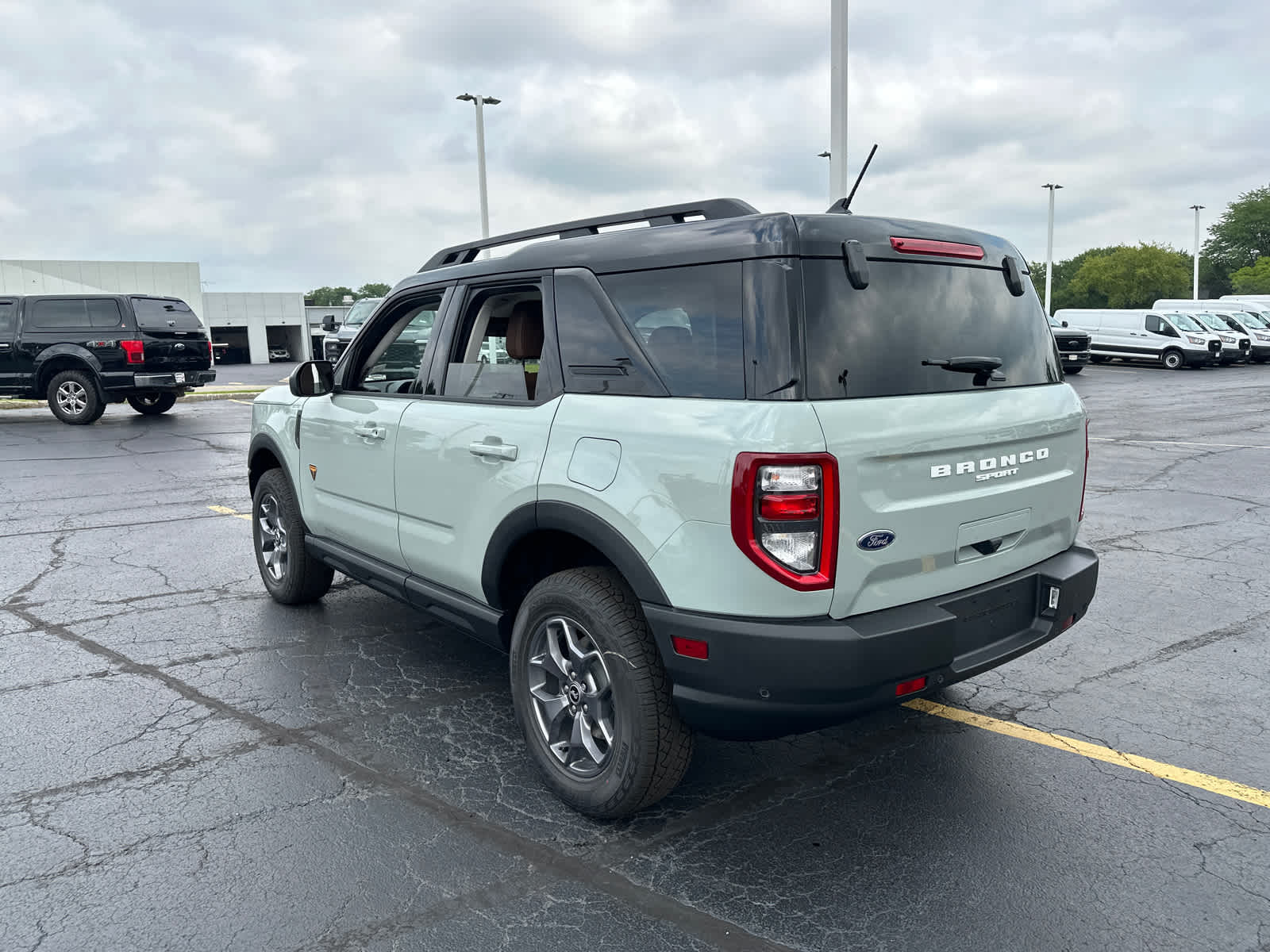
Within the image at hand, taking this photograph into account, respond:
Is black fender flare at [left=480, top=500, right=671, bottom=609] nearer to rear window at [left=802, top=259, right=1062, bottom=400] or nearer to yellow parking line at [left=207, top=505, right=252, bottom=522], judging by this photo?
rear window at [left=802, top=259, right=1062, bottom=400]

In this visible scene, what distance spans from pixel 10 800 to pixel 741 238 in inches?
125

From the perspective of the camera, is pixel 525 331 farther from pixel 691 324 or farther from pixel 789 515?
pixel 789 515

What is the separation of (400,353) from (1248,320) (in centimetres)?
3880

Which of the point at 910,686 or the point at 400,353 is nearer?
the point at 910,686

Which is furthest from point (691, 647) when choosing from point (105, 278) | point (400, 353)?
point (105, 278)

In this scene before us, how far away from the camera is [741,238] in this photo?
9.86 feet

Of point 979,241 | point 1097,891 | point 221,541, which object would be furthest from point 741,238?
point 221,541

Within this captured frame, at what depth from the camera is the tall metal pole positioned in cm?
1257

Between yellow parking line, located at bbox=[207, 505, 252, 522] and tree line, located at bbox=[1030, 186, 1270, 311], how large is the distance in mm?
95710

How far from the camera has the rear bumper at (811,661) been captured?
2.82 metres

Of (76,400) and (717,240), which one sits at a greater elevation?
(717,240)

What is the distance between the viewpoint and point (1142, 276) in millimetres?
96438

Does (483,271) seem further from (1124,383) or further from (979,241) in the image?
(1124,383)

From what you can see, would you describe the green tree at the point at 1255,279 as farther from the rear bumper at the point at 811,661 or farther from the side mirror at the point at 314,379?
the rear bumper at the point at 811,661
